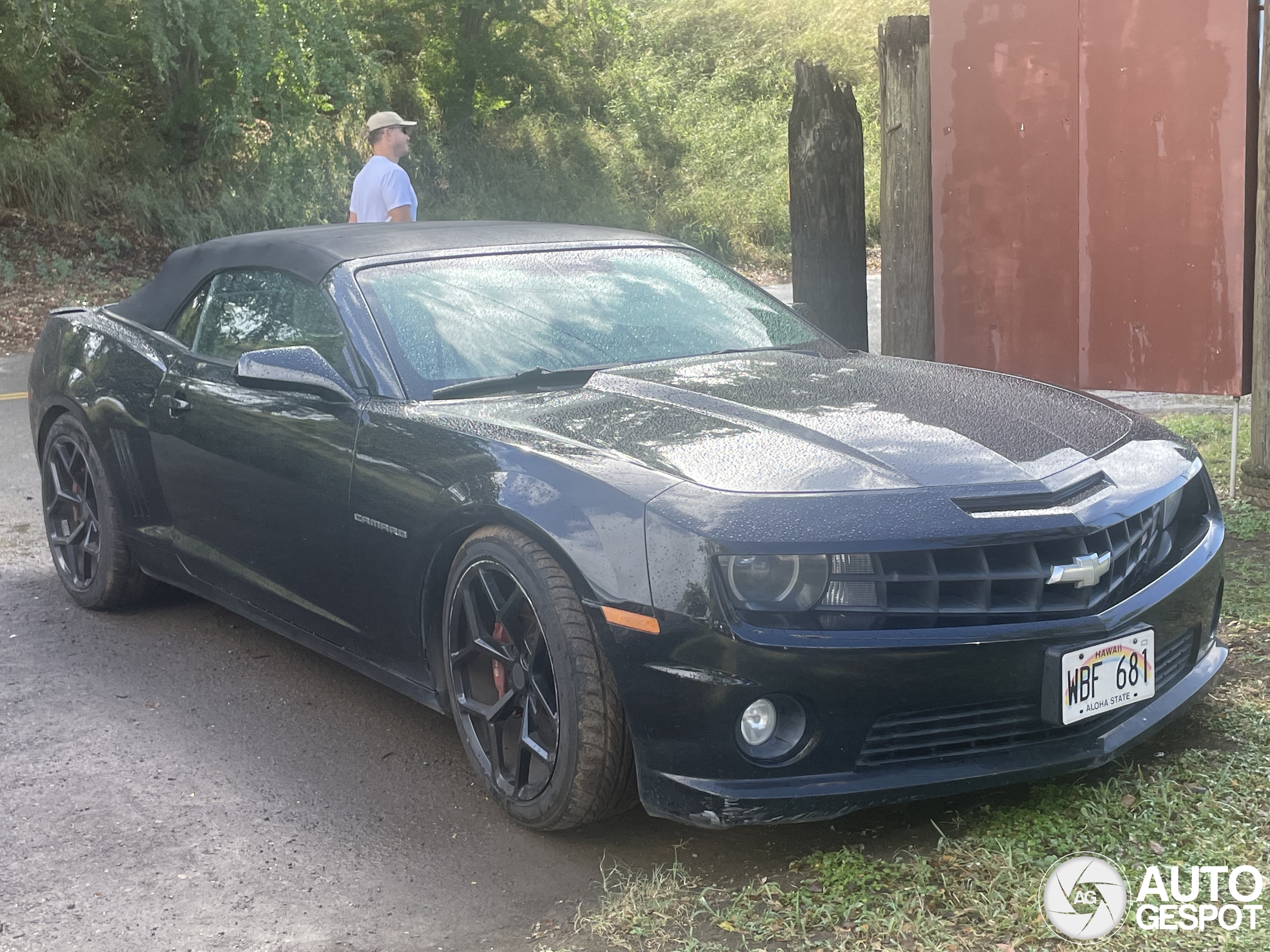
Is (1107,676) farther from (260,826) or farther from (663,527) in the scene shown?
(260,826)

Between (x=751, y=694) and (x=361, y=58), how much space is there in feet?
54.1

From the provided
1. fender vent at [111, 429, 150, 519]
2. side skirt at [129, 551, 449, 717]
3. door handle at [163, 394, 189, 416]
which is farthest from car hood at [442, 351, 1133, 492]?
fender vent at [111, 429, 150, 519]

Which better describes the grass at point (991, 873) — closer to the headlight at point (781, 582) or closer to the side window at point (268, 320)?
the headlight at point (781, 582)

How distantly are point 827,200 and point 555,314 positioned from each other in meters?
2.98

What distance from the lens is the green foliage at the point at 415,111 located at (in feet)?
56.9

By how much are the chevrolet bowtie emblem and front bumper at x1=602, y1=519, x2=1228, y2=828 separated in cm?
8

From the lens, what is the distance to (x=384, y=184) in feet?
27.8

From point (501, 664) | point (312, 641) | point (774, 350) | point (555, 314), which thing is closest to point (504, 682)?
point (501, 664)

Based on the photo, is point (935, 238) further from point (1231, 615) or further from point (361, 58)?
point (361, 58)

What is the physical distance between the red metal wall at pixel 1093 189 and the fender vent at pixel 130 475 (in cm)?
378

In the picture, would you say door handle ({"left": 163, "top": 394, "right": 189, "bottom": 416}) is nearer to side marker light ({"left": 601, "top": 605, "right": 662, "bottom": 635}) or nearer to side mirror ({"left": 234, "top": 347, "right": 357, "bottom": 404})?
side mirror ({"left": 234, "top": 347, "right": 357, "bottom": 404})

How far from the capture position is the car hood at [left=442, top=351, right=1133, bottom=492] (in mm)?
3238

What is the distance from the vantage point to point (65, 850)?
351 cm

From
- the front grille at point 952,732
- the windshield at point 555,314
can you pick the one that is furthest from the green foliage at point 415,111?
the front grille at point 952,732
